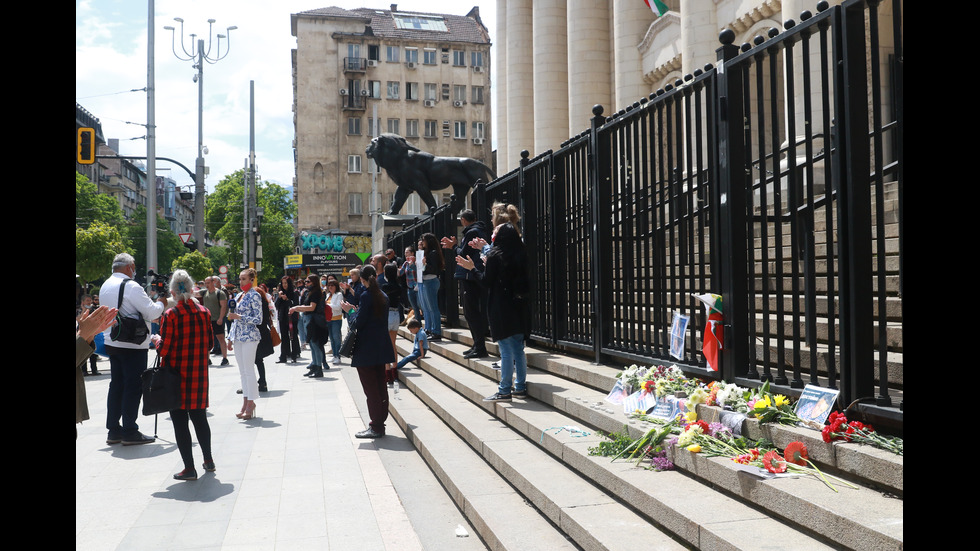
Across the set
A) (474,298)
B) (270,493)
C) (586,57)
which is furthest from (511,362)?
(586,57)

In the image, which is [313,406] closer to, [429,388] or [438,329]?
[429,388]

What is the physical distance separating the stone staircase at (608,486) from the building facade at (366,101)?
52230mm

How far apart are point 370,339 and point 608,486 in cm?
432

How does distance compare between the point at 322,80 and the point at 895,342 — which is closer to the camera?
the point at 895,342

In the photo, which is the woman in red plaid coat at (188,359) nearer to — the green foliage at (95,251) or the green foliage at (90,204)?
the green foliage at (95,251)

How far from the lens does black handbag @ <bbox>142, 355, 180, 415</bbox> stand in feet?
22.2

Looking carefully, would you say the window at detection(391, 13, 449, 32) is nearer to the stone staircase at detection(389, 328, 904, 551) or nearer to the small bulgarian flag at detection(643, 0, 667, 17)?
the small bulgarian flag at detection(643, 0, 667, 17)

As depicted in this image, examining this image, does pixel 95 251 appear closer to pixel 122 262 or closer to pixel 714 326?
pixel 122 262

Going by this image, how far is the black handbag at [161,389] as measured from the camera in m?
6.76
